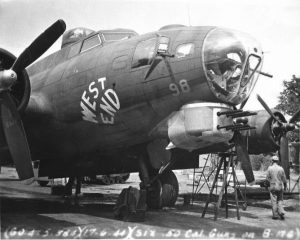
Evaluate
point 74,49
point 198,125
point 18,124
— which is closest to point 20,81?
point 18,124

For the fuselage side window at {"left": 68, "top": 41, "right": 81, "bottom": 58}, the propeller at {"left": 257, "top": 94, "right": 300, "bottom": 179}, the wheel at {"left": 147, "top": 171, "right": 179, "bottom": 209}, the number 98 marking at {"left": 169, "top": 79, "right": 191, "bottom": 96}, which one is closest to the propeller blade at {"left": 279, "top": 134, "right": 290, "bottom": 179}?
the propeller at {"left": 257, "top": 94, "right": 300, "bottom": 179}

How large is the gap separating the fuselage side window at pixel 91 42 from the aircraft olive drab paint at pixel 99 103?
1604mm

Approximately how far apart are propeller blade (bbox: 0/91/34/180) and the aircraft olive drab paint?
141cm

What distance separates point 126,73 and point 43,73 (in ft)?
11.8

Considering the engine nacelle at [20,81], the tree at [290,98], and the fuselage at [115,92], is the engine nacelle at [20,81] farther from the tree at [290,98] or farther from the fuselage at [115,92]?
the tree at [290,98]

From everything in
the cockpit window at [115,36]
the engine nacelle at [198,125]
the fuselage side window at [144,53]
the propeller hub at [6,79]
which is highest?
the cockpit window at [115,36]

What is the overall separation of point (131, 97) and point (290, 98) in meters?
26.9

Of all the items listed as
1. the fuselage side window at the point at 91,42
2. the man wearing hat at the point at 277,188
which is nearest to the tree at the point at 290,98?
the man wearing hat at the point at 277,188

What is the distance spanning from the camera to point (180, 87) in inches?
284

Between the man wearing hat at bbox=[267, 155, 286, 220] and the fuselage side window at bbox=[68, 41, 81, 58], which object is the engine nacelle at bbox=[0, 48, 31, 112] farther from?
the man wearing hat at bbox=[267, 155, 286, 220]

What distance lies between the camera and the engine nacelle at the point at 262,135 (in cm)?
1278

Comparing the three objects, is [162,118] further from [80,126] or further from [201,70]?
[80,126]

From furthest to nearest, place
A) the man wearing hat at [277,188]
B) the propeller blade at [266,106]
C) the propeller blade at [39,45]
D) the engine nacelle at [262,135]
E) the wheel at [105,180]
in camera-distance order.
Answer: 1. the wheel at [105,180]
2. the engine nacelle at [262,135]
3. the propeller blade at [266,106]
4. the man wearing hat at [277,188]
5. the propeller blade at [39,45]

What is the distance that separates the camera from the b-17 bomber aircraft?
23.5 ft
